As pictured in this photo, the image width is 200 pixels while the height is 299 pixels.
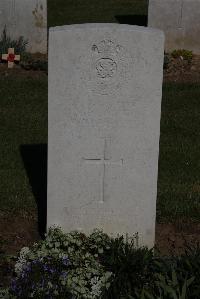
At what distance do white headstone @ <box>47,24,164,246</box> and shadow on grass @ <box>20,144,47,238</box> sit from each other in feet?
2.36

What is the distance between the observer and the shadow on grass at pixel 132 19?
16266 mm

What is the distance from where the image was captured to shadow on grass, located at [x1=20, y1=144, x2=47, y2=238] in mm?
6280

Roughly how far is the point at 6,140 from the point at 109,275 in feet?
12.0

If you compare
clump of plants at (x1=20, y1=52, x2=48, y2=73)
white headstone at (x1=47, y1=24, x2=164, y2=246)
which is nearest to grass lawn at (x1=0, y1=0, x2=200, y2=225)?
clump of plants at (x1=20, y1=52, x2=48, y2=73)

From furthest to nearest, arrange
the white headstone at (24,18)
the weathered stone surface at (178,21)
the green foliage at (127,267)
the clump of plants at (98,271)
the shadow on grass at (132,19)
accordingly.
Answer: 1. the shadow on grass at (132,19)
2. the weathered stone surface at (178,21)
3. the white headstone at (24,18)
4. the green foliage at (127,267)
5. the clump of plants at (98,271)

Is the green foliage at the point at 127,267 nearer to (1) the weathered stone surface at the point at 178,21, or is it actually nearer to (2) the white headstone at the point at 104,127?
(2) the white headstone at the point at 104,127

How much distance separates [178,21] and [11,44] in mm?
3018

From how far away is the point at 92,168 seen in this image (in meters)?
5.40

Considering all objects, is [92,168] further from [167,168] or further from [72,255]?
[167,168]

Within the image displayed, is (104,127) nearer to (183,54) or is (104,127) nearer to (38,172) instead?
(38,172)

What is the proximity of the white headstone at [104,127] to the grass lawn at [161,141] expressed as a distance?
881mm

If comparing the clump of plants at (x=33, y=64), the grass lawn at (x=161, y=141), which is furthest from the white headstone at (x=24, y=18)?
the grass lawn at (x=161, y=141)

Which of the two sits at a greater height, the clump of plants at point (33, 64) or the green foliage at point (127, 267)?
the clump of plants at point (33, 64)

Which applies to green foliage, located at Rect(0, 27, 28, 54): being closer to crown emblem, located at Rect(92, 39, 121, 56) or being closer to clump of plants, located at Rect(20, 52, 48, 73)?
clump of plants, located at Rect(20, 52, 48, 73)
